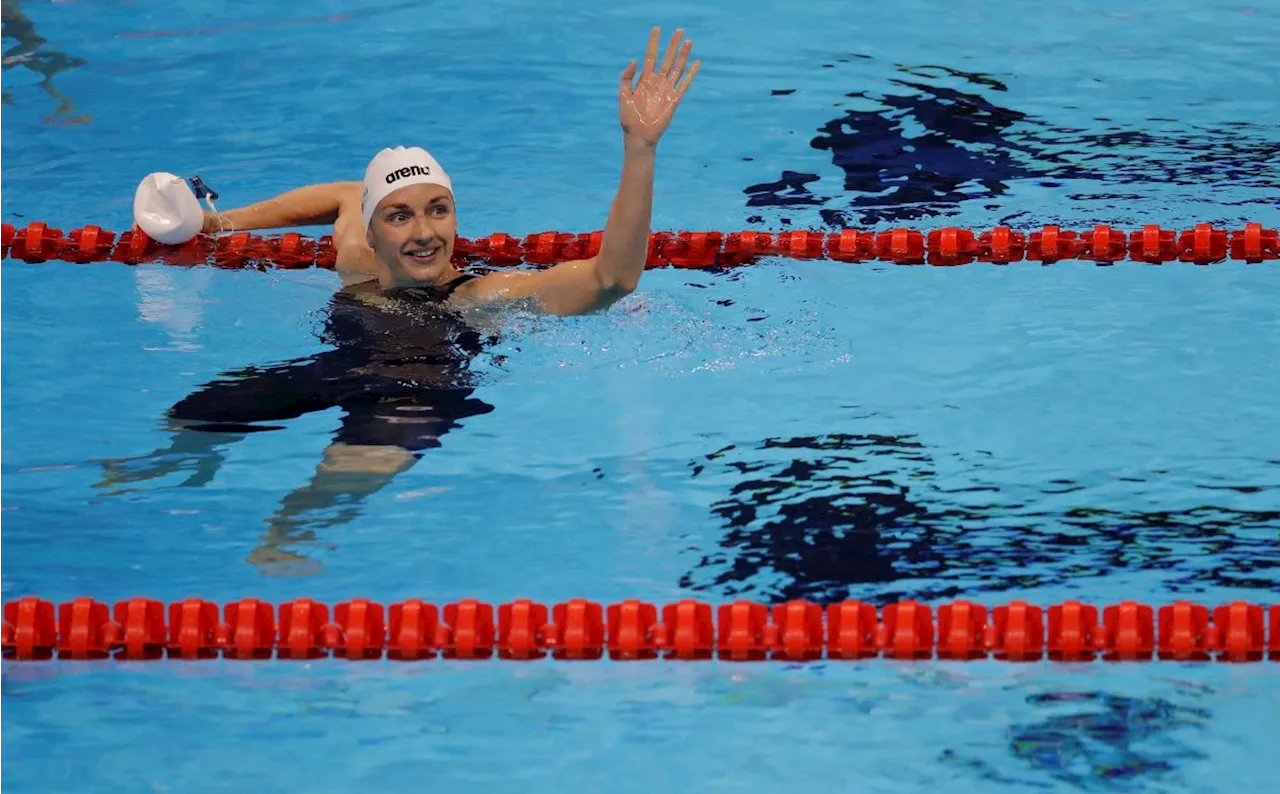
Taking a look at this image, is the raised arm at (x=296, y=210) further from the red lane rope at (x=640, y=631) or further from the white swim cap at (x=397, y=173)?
the red lane rope at (x=640, y=631)

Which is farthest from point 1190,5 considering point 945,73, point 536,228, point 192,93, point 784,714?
point 784,714

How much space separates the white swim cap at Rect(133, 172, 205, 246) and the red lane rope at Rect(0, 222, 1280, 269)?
308mm

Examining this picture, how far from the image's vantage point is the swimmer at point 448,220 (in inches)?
145

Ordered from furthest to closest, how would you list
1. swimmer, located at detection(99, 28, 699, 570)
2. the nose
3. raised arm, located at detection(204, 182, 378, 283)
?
raised arm, located at detection(204, 182, 378, 283) < the nose < swimmer, located at detection(99, 28, 699, 570)

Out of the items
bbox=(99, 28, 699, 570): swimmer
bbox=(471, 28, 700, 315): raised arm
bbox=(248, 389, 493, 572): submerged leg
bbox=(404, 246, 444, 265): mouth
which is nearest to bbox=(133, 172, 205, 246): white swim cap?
bbox=(99, 28, 699, 570): swimmer

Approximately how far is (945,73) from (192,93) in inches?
126

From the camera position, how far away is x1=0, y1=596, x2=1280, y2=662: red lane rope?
128 inches

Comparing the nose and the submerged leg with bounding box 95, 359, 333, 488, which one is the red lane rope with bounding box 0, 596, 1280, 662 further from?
the nose

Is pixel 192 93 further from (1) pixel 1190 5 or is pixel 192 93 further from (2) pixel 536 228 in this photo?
(1) pixel 1190 5

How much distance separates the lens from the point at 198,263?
17.4 feet

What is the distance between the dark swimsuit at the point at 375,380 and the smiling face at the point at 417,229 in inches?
4.0

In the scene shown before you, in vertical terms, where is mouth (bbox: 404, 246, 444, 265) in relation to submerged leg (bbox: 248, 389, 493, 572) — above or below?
above

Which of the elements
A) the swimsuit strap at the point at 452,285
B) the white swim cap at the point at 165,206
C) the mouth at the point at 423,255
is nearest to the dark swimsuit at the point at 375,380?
the swimsuit strap at the point at 452,285

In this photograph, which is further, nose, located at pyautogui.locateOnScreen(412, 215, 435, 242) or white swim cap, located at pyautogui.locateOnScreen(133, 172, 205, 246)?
white swim cap, located at pyautogui.locateOnScreen(133, 172, 205, 246)
